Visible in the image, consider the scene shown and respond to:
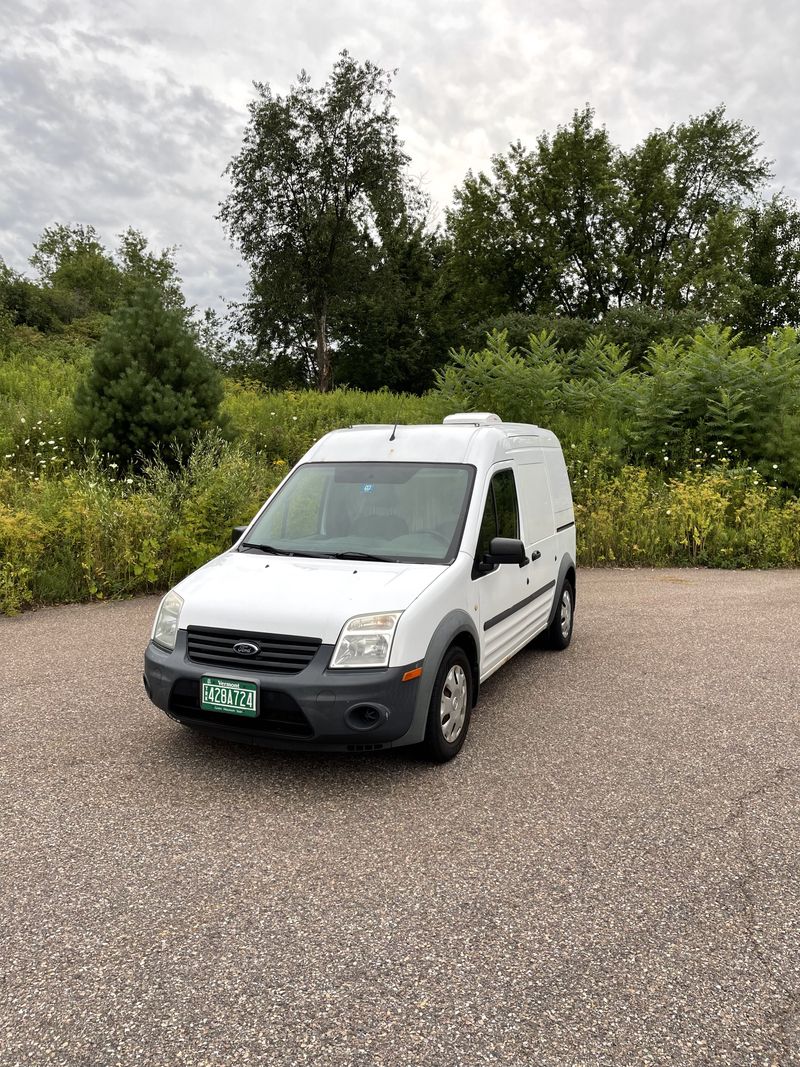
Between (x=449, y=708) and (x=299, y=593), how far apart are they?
1.09m

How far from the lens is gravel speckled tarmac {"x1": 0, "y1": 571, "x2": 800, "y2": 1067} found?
240cm

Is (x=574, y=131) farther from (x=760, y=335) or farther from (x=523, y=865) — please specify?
(x=523, y=865)

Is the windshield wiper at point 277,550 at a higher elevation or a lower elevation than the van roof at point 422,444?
lower

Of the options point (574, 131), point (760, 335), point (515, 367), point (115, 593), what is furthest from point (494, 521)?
point (574, 131)

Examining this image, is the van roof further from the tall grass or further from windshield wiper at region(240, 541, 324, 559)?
the tall grass

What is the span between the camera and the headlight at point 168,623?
14.1 ft

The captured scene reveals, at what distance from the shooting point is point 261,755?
4.48 m

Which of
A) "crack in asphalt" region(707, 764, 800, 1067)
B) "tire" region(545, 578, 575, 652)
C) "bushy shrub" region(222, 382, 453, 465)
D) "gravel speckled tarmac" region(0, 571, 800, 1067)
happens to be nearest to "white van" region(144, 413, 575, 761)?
"gravel speckled tarmac" region(0, 571, 800, 1067)

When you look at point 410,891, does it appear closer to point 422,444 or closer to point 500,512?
point 500,512

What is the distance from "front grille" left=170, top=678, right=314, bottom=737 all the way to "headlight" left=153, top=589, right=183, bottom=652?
0.30 meters

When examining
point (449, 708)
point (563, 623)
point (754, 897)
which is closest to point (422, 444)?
point (449, 708)

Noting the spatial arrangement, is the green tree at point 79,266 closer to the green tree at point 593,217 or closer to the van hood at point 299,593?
the green tree at point 593,217

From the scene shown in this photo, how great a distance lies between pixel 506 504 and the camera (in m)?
5.47

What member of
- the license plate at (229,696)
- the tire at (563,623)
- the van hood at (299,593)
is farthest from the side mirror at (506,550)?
the tire at (563,623)
